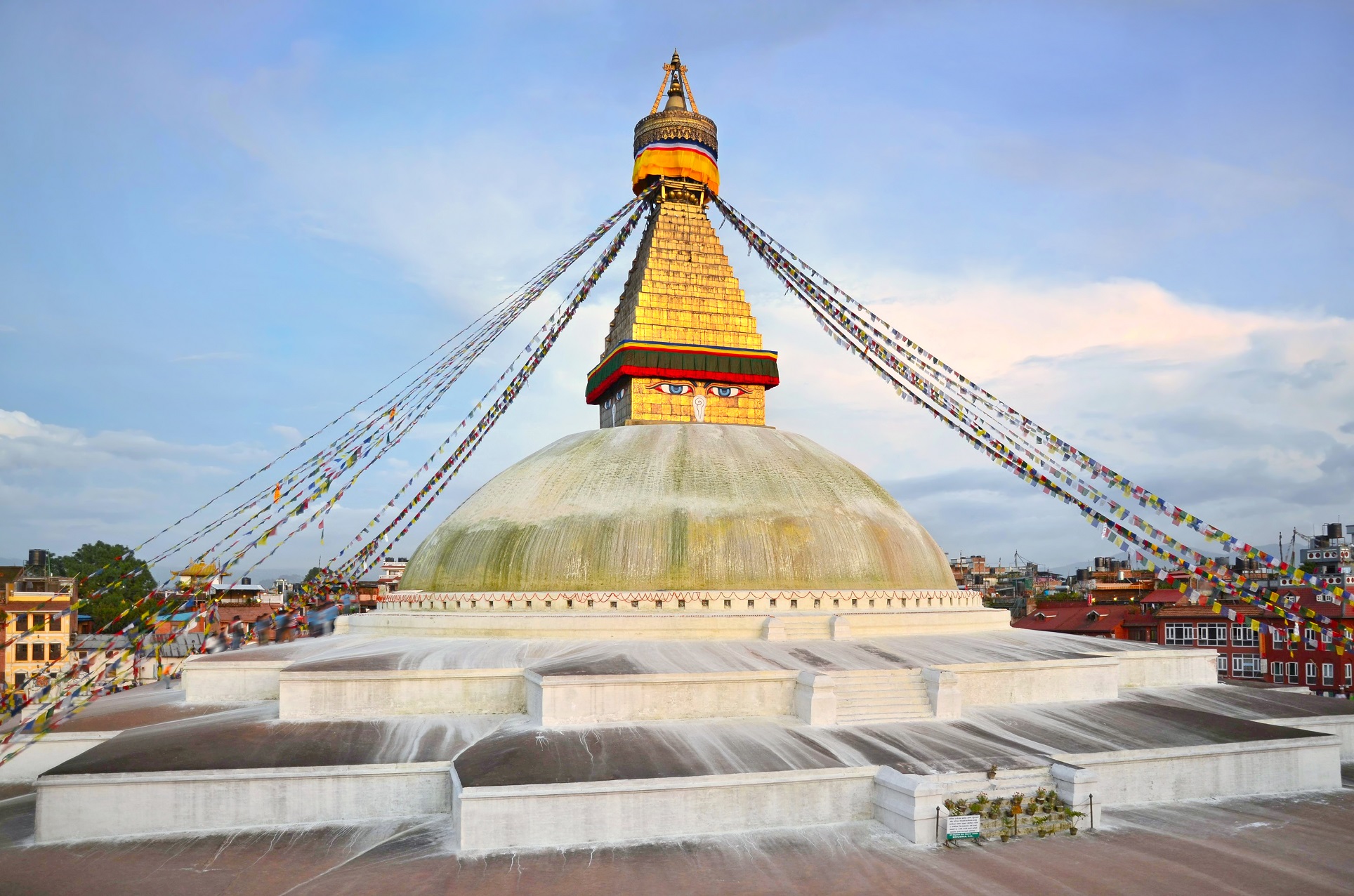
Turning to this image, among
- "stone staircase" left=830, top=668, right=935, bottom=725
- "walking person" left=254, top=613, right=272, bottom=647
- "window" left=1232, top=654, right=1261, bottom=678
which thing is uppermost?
"stone staircase" left=830, top=668, right=935, bottom=725

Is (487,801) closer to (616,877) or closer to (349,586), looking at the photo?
(616,877)

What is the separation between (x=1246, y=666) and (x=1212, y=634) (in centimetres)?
145

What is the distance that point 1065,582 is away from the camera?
7000cm

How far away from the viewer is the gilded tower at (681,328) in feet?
53.8

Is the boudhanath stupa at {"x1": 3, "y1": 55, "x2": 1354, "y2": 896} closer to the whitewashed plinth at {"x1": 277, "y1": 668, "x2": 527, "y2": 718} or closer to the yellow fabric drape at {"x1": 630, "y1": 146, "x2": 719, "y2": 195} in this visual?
the whitewashed plinth at {"x1": 277, "y1": 668, "x2": 527, "y2": 718}

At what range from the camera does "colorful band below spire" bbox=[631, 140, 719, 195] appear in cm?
1784

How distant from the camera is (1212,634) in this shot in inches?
1180

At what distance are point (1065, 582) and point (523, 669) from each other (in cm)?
6759

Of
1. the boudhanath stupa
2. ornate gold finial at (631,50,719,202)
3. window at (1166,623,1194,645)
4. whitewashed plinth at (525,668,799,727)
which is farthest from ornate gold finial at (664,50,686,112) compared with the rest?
window at (1166,623,1194,645)

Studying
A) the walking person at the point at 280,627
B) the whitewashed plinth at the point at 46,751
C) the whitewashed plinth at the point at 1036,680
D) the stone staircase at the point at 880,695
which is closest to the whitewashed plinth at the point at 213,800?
the whitewashed plinth at the point at 46,751

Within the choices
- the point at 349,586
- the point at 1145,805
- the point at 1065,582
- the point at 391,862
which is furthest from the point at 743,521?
the point at 1065,582

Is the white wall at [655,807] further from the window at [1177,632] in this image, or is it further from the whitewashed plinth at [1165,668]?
the window at [1177,632]

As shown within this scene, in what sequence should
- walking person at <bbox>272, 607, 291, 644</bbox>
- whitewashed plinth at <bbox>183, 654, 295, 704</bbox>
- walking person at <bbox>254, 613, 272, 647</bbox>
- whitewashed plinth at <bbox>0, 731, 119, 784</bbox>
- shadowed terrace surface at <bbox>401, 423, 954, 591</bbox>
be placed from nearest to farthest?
whitewashed plinth at <bbox>0, 731, 119, 784</bbox> < whitewashed plinth at <bbox>183, 654, 295, 704</bbox> < shadowed terrace surface at <bbox>401, 423, 954, 591</bbox> < walking person at <bbox>272, 607, 291, 644</bbox> < walking person at <bbox>254, 613, 272, 647</bbox>

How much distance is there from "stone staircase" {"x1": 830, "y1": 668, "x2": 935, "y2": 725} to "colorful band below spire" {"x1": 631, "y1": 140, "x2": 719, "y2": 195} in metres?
10.9
